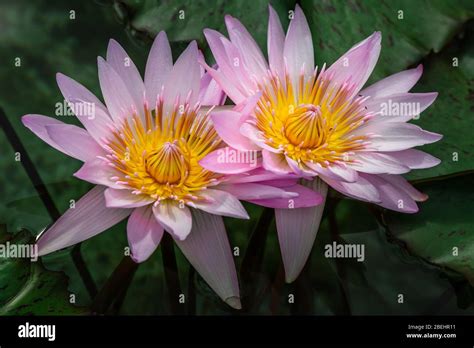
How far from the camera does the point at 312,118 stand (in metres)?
1.26

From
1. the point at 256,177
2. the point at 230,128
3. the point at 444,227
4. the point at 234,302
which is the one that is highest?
the point at 230,128

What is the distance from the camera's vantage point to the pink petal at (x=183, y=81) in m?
1.33

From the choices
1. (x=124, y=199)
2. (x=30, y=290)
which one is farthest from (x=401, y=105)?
(x=30, y=290)

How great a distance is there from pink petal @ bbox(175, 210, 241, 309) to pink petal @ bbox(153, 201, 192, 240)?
0.06 metres

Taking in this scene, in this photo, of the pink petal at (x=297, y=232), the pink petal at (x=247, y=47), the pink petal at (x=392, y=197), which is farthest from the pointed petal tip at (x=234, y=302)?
the pink petal at (x=247, y=47)

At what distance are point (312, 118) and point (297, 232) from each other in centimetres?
25

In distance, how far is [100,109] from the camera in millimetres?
1282

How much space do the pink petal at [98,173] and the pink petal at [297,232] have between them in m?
0.36

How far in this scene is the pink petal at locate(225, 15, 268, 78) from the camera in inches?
52.9

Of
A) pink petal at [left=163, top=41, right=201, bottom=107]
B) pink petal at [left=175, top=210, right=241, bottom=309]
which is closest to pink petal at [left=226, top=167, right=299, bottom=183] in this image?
pink petal at [left=175, top=210, right=241, bottom=309]

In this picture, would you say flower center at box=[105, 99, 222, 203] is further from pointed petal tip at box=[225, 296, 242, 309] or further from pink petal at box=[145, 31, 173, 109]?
pointed petal tip at box=[225, 296, 242, 309]

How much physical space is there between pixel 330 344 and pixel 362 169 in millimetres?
413

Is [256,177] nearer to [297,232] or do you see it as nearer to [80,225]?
[297,232]

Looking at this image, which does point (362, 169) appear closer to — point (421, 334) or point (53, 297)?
point (421, 334)
